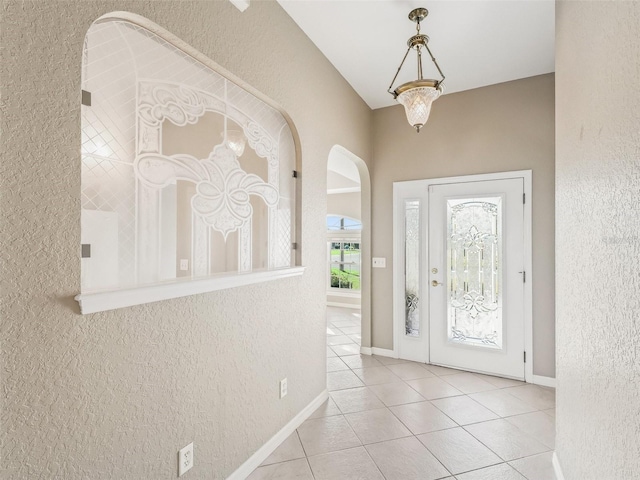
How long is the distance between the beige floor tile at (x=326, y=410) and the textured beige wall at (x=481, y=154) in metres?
1.32

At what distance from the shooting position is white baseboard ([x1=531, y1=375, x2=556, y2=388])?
2.95 metres

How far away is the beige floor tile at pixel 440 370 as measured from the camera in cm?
325

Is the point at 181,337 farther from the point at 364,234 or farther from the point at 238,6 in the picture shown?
the point at 364,234

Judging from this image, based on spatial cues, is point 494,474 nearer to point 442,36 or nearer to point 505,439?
point 505,439

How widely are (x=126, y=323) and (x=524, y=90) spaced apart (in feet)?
12.3

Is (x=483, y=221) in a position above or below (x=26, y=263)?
above

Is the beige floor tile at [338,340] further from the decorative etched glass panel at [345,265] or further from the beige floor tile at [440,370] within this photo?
the decorative etched glass panel at [345,265]

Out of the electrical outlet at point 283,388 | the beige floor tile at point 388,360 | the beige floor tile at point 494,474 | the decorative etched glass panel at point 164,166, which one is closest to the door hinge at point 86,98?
the decorative etched glass panel at point 164,166

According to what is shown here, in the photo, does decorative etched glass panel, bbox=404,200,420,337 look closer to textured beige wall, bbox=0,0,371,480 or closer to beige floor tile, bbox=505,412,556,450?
beige floor tile, bbox=505,412,556,450

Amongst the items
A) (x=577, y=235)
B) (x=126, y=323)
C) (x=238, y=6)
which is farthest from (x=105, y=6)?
(x=577, y=235)

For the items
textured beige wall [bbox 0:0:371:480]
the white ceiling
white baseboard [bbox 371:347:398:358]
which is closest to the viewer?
textured beige wall [bbox 0:0:371:480]

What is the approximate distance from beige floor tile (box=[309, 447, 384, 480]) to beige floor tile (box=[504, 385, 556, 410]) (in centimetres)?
160

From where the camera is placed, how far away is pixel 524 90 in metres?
3.10

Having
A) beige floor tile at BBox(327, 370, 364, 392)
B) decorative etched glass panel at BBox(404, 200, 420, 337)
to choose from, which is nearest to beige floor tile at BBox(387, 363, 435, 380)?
decorative etched glass panel at BBox(404, 200, 420, 337)
